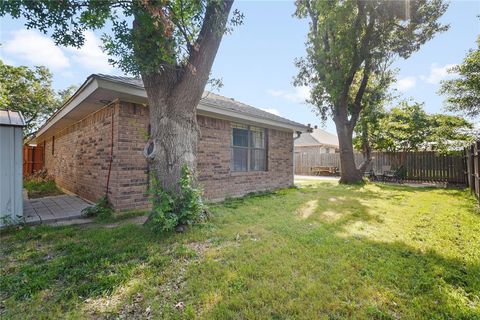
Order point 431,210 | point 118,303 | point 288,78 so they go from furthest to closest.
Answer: point 288,78 → point 431,210 → point 118,303

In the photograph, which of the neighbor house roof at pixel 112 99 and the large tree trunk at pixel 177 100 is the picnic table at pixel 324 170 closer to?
the neighbor house roof at pixel 112 99

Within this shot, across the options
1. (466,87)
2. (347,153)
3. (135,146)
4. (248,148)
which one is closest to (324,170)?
(347,153)

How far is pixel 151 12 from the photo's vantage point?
10.3 feet

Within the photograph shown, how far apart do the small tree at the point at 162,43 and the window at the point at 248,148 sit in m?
3.50

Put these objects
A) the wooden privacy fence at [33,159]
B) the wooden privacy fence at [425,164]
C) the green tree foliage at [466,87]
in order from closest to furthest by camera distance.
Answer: the green tree foliage at [466,87] < the wooden privacy fence at [425,164] < the wooden privacy fence at [33,159]

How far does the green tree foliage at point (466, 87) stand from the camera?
9.66 meters

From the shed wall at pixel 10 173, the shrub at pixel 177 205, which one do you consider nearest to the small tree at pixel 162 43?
the shrub at pixel 177 205

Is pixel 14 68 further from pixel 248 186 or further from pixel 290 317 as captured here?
pixel 290 317

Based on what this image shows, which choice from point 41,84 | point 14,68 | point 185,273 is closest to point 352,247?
point 185,273

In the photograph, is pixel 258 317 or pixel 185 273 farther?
pixel 185 273

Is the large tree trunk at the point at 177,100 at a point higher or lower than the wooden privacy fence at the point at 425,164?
higher

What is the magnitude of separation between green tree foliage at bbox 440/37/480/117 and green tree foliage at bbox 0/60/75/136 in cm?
2611

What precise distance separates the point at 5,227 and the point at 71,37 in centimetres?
361

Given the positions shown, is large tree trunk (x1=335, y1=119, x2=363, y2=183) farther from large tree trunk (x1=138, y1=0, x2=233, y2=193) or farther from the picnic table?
large tree trunk (x1=138, y1=0, x2=233, y2=193)
